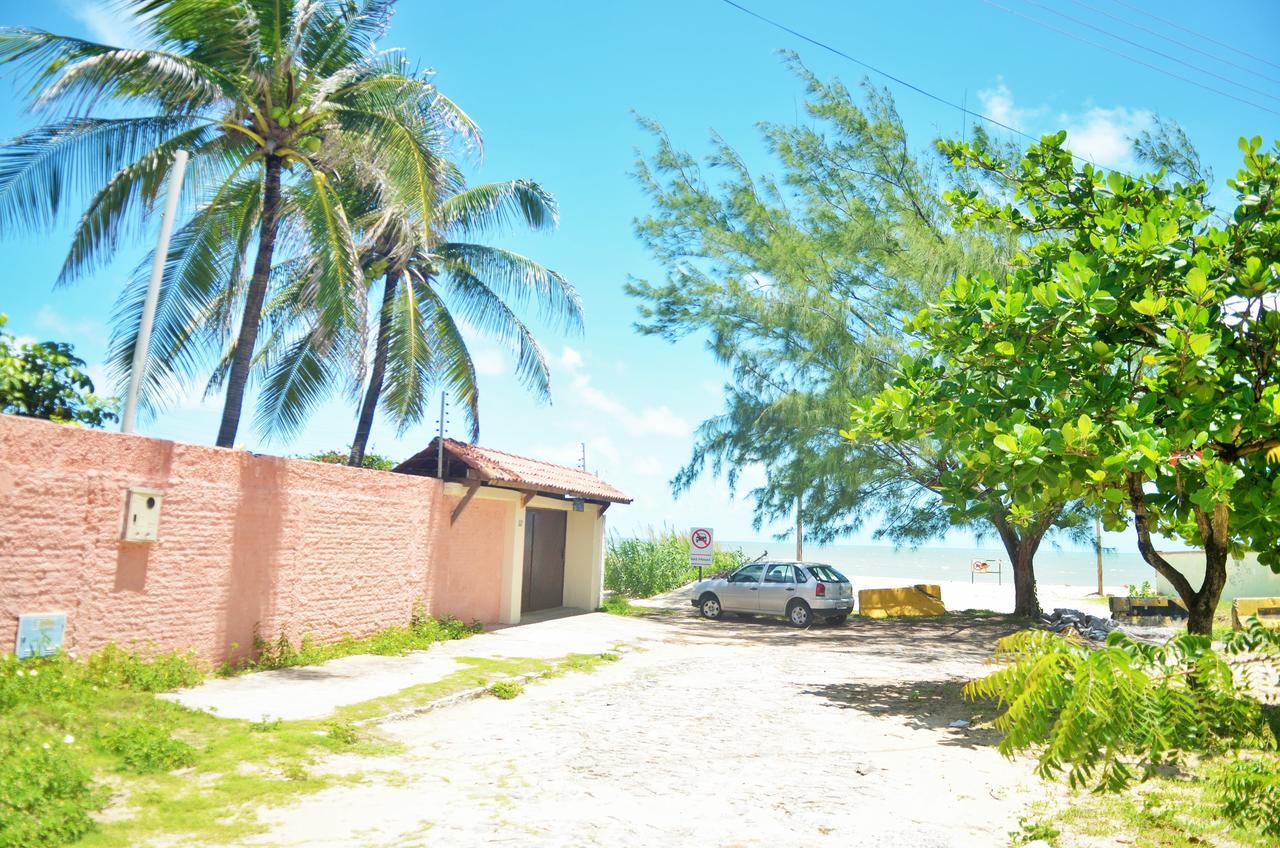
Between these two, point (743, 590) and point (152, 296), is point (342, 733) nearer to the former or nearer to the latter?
point (152, 296)

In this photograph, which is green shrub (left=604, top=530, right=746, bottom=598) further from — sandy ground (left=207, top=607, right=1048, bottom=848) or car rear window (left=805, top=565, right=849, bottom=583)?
sandy ground (left=207, top=607, right=1048, bottom=848)

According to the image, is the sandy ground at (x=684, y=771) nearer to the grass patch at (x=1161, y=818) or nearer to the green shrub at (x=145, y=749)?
the grass patch at (x=1161, y=818)

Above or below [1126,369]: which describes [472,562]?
below

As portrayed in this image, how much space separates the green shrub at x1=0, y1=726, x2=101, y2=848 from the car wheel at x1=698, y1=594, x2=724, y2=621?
702 inches

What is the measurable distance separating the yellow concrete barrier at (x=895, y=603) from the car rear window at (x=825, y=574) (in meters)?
3.98

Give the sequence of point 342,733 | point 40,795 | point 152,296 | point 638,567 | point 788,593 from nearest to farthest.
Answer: point 40,795 → point 342,733 → point 152,296 → point 788,593 → point 638,567

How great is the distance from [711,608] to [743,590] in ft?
4.02

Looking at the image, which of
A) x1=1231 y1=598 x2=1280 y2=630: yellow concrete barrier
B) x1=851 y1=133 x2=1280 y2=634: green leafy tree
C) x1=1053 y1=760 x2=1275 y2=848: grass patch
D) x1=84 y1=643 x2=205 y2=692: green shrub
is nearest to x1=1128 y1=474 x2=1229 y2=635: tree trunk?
x1=851 y1=133 x2=1280 y2=634: green leafy tree

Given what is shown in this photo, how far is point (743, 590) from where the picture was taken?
21984mm

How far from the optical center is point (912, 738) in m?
8.88

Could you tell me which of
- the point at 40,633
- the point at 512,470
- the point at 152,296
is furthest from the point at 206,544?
the point at 512,470

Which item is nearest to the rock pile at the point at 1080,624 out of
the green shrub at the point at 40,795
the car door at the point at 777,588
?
the car door at the point at 777,588

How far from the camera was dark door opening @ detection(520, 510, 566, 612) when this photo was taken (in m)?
20.6

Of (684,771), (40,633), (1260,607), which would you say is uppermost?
(1260,607)
